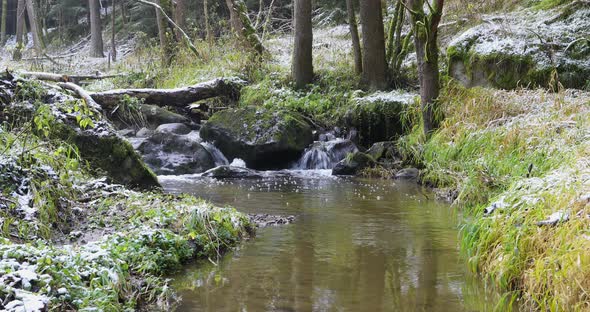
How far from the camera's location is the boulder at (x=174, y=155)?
42.1ft

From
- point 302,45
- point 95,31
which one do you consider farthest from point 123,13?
point 302,45

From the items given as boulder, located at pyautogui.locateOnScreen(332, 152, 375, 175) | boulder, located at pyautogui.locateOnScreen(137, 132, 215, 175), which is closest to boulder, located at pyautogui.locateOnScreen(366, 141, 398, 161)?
boulder, located at pyautogui.locateOnScreen(332, 152, 375, 175)

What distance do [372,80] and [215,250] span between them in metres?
9.86

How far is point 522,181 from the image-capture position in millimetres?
5496

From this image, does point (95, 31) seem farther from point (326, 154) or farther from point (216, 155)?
point (326, 154)

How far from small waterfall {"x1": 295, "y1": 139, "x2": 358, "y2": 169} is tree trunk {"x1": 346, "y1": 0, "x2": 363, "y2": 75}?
3262 mm

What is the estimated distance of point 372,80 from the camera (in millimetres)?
14961

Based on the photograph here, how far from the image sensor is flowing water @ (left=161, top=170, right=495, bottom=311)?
4664 mm

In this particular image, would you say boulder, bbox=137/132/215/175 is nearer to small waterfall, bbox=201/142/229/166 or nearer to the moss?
small waterfall, bbox=201/142/229/166

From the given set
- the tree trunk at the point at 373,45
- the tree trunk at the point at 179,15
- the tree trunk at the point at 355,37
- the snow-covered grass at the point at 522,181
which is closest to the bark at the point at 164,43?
the tree trunk at the point at 179,15

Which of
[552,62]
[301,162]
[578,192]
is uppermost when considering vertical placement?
[552,62]

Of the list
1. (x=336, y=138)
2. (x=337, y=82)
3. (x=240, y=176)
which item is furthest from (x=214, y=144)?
(x=337, y=82)

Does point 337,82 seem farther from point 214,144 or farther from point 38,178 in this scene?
point 38,178

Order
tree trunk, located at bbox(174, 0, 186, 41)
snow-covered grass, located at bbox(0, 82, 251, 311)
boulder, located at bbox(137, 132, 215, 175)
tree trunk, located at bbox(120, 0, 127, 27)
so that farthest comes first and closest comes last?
1. tree trunk, located at bbox(120, 0, 127, 27)
2. tree trunk, located at bbox(174, 0, 186, 41)
3. boulder, located at bbox(137, 132, 215, 175)
4. snow-covered grass, located at bbox(0, 82, 251, 311)
